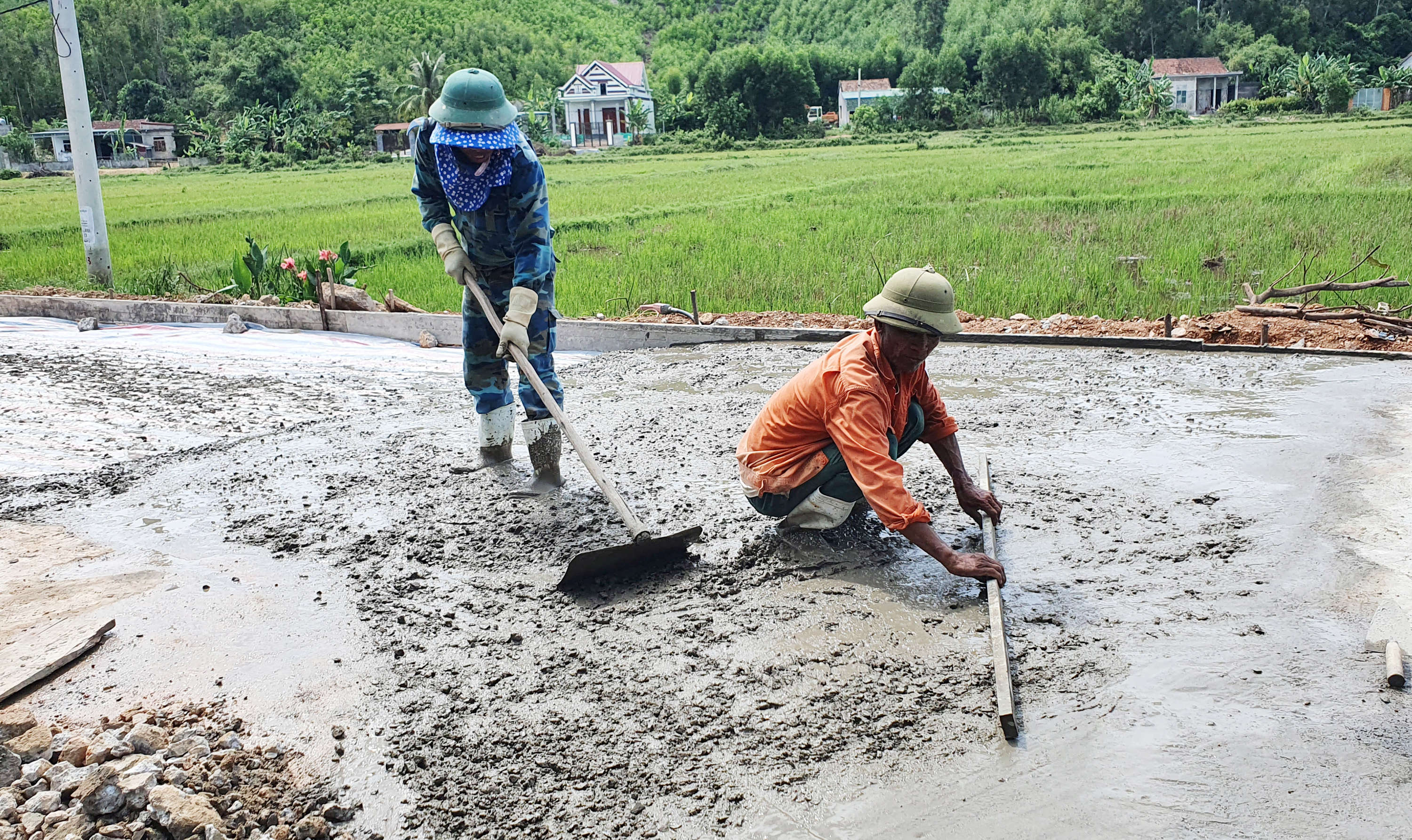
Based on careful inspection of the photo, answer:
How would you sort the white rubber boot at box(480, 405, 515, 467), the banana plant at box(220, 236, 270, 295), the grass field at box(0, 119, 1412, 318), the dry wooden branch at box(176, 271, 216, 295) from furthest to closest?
the dry wooden branch at box(176, 271, 216, 295) < the banana plant at box(220, 236, 270, 295) < the grass field at box(0, 119, 1412, 318) < the white rubber boot at box(480, 405, 515, 467)

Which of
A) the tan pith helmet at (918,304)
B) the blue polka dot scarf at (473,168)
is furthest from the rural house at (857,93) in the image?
the tan pith helmet at (918,304)

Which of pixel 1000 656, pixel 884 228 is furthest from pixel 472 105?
pixel 884 228

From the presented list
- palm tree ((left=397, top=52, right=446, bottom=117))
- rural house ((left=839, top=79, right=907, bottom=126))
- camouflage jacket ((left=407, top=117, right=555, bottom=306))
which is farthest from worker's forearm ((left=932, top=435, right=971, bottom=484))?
rural house ((left=839, top=79, right=907, bottom=126))

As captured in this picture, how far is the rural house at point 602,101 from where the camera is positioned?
58875mm

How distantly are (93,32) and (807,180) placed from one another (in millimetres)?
61066

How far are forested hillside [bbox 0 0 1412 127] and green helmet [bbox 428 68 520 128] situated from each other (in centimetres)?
4561

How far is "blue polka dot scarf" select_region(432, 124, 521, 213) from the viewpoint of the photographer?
12.1ft

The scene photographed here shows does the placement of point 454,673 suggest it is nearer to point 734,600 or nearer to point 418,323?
point 734,600

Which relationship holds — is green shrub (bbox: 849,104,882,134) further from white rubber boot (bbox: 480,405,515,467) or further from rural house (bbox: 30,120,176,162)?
white rubber boot (bbox: 480,405,515,467)

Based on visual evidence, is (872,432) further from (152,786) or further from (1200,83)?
(1200,83)

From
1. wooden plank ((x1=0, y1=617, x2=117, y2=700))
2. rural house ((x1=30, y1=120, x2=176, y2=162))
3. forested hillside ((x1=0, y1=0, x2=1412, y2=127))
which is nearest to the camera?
wooden plank ((x1=0, y1=617, x2=117, y2=700))

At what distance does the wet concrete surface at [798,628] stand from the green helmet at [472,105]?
1493 millimetres

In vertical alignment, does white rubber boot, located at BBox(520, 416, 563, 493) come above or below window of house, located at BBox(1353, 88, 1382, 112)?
below

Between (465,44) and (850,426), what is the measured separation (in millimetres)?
80283
